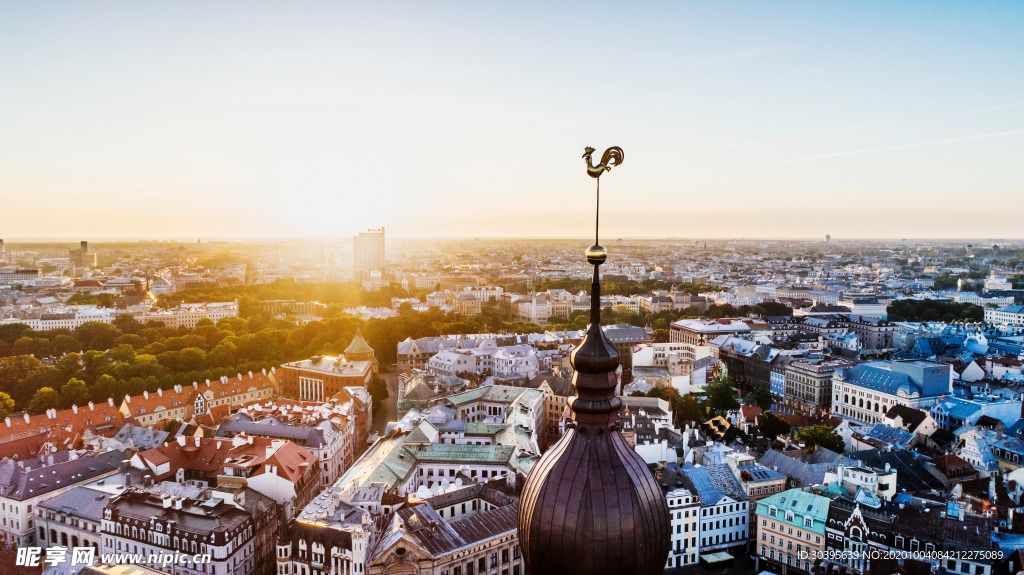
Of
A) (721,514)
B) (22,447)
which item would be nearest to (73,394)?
(22,447)

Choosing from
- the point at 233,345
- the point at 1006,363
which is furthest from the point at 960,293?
the point at 233,345

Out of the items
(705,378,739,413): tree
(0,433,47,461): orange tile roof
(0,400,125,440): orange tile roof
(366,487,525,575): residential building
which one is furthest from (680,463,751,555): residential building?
(0,400,125,440): orange tile roof

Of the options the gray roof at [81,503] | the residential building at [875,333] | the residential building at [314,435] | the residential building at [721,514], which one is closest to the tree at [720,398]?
the residential building at [721,514]

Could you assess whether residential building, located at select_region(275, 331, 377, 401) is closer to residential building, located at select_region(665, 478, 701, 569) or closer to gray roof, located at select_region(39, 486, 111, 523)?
gray roof, located at select_region(39, 486, 111, 523)

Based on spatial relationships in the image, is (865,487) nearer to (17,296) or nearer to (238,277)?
(17,296)

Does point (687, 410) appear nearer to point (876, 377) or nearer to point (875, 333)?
point (876, 377)

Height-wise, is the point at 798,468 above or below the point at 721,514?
above
